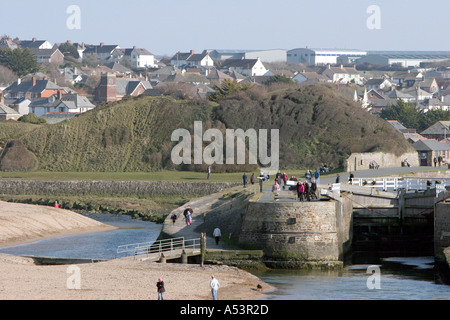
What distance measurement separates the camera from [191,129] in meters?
103

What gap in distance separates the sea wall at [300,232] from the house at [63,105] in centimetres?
10699

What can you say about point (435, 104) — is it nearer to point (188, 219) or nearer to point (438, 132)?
point (438, 132)

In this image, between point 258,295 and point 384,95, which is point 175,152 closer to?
point 258,295

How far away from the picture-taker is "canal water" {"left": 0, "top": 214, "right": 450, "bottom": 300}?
37969 mm

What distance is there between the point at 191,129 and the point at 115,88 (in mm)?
70041

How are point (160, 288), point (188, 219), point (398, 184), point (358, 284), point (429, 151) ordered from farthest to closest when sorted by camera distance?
1. point (429, 151)
2. point (398, 184)
3. point (188, 219)
4. point (358, 284)
5. point (160, 288)

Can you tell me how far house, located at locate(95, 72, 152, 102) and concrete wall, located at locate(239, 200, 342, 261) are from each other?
4877 inches

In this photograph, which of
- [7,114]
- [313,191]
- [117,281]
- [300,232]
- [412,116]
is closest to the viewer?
[117,281]

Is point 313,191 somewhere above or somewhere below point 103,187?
above

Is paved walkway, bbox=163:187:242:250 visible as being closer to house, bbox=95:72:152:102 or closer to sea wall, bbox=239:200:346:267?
sea wall, bbox=239:200:346:267

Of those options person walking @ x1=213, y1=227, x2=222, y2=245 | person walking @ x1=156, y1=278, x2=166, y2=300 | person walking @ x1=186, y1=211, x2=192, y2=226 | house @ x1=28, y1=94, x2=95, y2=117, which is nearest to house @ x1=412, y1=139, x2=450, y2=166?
person walking @ x1=186, y1=211, x2=192, y2=226

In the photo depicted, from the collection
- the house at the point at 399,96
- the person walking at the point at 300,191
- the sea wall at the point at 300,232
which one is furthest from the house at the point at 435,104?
the sea wall at the point at 300,232

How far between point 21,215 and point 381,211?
24794mm

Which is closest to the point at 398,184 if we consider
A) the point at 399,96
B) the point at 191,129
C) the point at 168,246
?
the point at 168,246
